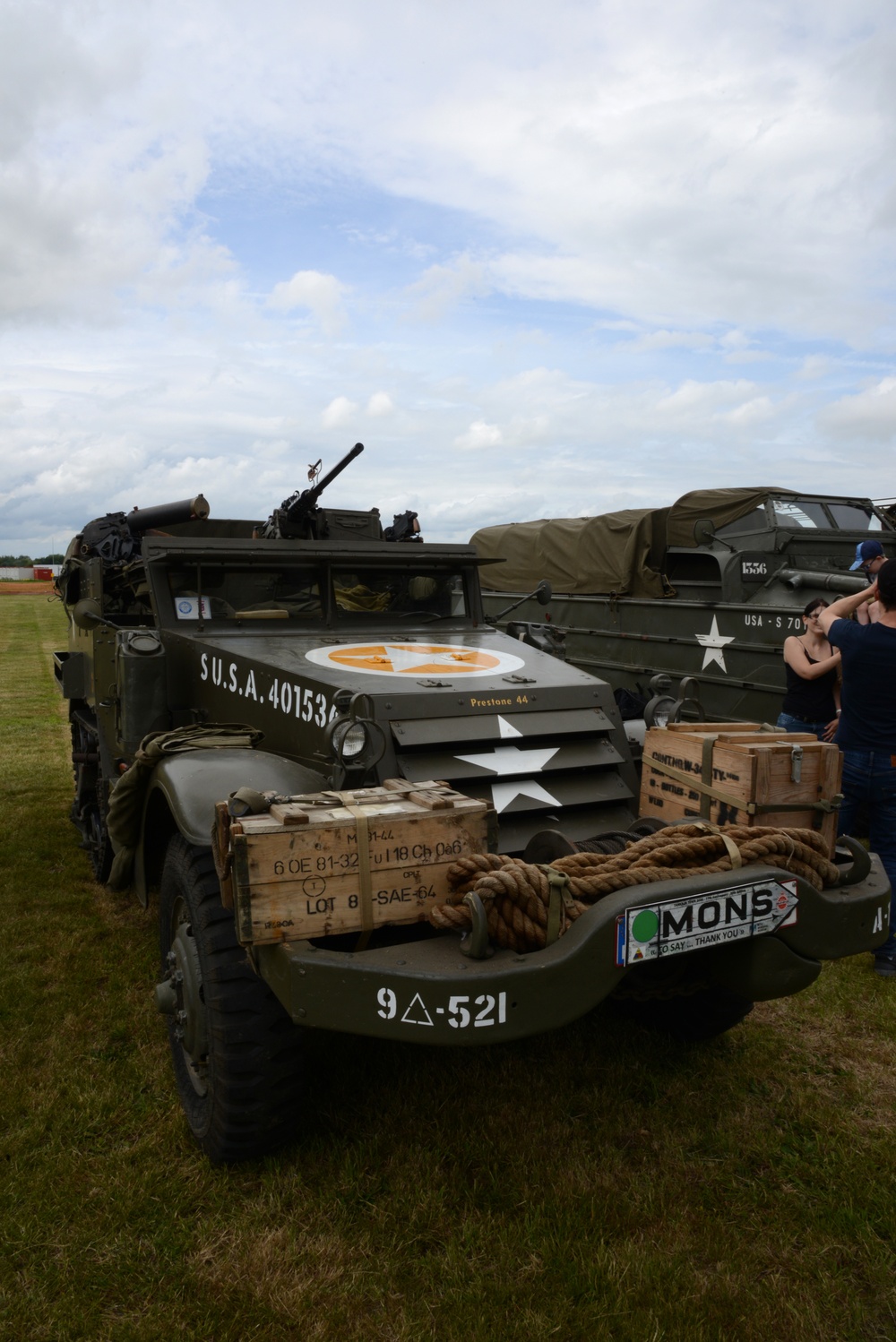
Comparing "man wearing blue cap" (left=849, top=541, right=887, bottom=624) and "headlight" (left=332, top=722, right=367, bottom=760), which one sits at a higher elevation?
"man wearing blue cap" (left=849, top=541, right=887, bottom=624)

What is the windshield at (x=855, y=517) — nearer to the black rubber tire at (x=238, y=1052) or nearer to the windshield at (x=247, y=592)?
the windshield at (x=247, y=592)

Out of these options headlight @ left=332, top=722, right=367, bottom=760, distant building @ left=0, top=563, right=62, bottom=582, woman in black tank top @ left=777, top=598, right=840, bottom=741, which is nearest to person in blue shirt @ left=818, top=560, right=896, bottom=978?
woman in black tank top @ left=777, top=598, right=840, bottom=741

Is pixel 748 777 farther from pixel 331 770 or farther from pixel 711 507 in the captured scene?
pixel 711 507

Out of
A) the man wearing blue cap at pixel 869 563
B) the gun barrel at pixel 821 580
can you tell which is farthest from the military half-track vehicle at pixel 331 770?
the gun barrel at pixel 821 580

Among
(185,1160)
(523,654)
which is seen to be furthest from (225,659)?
(185,1160)

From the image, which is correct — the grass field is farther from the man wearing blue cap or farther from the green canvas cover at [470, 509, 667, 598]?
the green canvas cover at [470, 509, 667, 598]

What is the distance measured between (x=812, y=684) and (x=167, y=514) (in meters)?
3.85

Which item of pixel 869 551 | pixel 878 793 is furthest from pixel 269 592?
pixel 869 551

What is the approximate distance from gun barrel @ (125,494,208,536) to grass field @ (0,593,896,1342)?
2344 millimetres

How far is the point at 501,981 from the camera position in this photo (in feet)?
7.61

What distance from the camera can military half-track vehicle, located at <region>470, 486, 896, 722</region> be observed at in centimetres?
822

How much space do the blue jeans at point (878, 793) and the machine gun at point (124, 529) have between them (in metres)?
3.46

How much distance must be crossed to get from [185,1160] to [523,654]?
2.43m

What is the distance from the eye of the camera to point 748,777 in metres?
3.11
